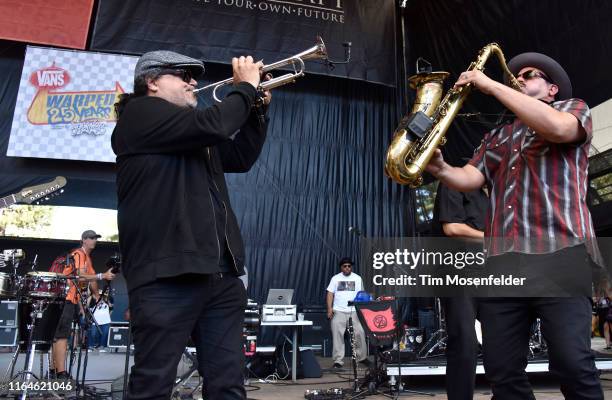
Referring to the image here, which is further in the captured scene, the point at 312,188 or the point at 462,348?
the point at 312,188

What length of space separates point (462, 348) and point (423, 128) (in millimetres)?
1673

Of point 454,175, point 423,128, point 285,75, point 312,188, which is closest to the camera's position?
point 423,128

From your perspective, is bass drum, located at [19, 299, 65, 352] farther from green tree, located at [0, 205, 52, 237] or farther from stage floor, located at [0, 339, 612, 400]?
green tree, located at [0, 205, 52, 237]

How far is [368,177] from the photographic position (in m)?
12.4

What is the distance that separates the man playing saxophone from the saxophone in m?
0.19

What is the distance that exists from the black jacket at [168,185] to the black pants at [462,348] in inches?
67.8

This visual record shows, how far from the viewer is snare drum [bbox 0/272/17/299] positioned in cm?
484

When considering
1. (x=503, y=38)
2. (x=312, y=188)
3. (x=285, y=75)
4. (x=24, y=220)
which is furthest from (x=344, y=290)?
(x=285, y=75)

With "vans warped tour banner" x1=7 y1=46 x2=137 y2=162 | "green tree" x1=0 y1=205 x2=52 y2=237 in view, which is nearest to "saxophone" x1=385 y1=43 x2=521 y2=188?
"vans warped tour banner" x1=7 y1=46 x2=137 y2=162

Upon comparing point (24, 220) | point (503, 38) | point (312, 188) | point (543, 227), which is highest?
point (503, 38)

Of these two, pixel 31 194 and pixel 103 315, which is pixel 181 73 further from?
pixel 103 315

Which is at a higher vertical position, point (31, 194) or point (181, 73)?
point (31, 194)
